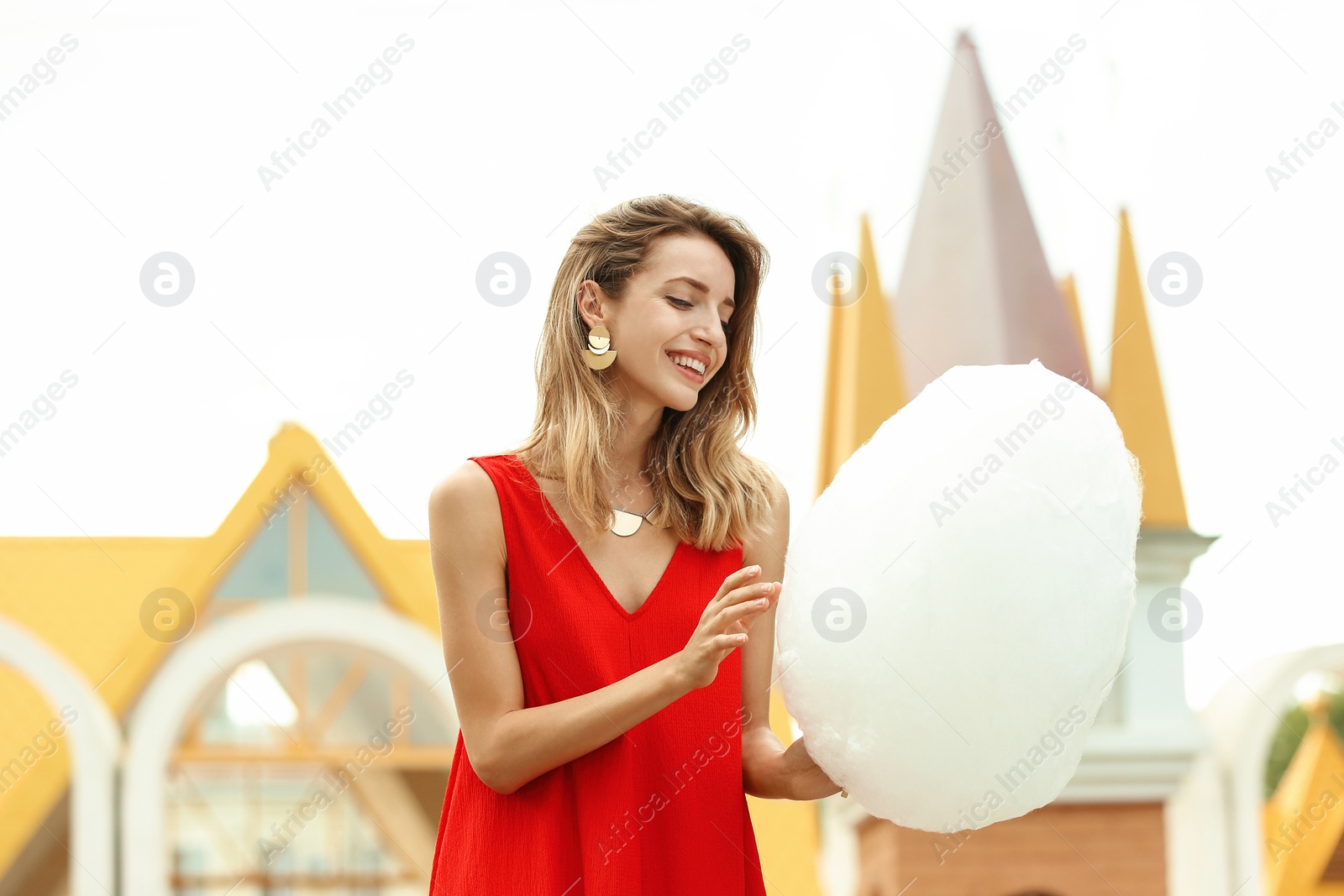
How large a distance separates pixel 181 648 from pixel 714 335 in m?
6.31

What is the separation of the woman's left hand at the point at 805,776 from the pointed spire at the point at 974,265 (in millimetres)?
5707

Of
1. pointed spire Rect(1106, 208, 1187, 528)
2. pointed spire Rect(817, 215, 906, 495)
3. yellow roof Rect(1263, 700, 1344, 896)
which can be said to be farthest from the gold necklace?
yellow roof Rect(1263, 700, 1344, 896)

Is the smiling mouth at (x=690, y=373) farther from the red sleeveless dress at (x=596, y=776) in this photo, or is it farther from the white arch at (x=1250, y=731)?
the white arch at (x=1250, y=731)

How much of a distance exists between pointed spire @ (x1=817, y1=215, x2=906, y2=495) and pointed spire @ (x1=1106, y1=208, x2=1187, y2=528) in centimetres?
144

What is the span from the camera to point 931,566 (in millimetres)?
1930

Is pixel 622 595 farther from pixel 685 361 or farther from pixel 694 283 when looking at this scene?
pixel 694 283

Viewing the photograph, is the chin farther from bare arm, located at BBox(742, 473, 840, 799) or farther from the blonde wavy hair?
bare arm, located at BBox(742, 473, 840, 799)

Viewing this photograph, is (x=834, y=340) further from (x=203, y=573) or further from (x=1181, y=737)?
(x=203, y=573)

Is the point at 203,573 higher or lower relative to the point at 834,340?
lower

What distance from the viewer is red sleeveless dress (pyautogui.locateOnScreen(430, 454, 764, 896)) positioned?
74.6 inches

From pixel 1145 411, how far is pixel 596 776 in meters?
6.66

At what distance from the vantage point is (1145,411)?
773 centimetres

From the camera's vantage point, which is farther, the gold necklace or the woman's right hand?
the gold necklace

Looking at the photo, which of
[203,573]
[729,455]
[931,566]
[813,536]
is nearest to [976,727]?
[931,566]
